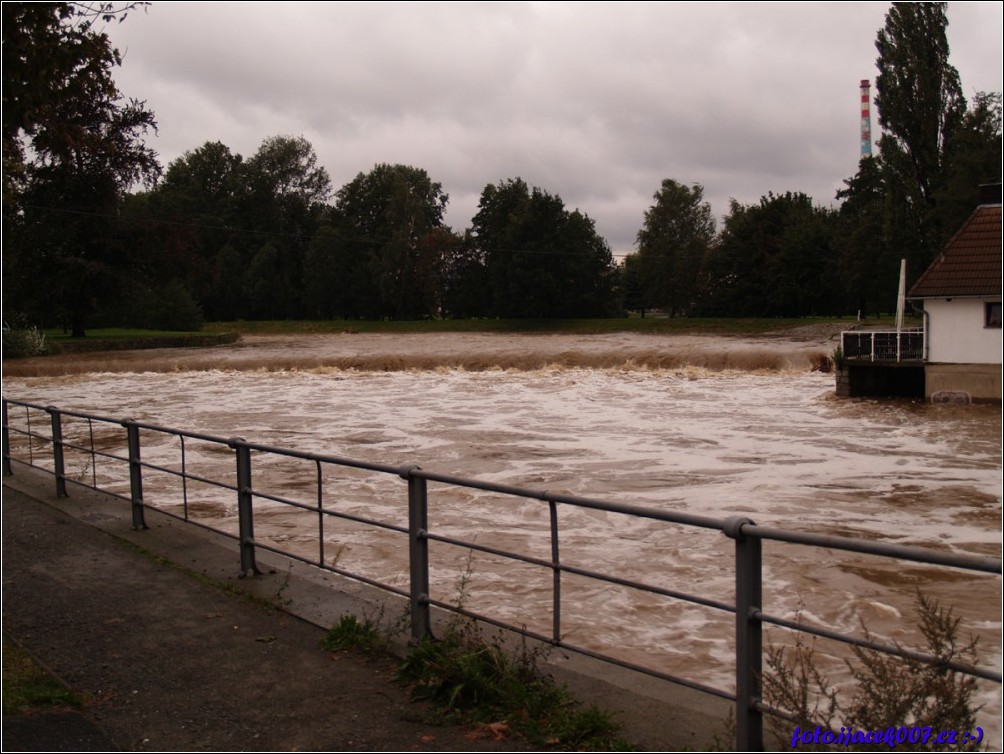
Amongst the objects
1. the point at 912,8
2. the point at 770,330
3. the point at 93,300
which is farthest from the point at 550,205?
the point at 93,300

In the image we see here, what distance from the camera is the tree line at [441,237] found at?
58.1 metres

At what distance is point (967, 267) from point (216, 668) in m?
34.4

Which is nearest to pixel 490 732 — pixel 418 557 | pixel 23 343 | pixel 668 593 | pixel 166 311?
pixel 668 593

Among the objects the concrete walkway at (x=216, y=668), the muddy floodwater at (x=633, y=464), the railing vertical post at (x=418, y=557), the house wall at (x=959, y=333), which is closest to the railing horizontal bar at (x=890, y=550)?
the concrete walkway at (x=216, y=668)

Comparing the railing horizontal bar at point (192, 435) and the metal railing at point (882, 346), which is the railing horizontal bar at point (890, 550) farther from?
the metal railing at point (882, 346)

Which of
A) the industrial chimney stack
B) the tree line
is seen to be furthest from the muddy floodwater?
the industrial chimney stack

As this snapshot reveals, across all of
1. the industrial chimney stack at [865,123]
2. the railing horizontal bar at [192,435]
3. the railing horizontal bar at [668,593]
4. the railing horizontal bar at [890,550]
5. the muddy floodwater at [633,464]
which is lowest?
the muddy floodwater at [633,464]

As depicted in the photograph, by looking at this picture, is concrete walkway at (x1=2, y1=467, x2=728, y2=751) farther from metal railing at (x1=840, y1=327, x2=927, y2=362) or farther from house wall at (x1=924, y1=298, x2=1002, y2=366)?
metal railing at (x1=840, y1=327, x2=927, y2=362)

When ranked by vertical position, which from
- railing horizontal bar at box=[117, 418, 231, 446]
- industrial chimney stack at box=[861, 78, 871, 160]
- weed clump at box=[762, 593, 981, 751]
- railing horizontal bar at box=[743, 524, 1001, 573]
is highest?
industrial chimney stack at box=[861, 78, 871, 160]

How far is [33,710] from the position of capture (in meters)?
4.52

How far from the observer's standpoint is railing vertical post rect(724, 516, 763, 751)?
3838 millimetres

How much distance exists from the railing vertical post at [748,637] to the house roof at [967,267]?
32365 mm

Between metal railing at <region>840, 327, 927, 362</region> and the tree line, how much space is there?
14.5 metres

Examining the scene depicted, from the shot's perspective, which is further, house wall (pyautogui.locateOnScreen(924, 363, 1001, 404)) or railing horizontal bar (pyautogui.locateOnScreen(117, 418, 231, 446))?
house wall (pyautogui.locateOnScreen(924, 363, 1001, 404))
